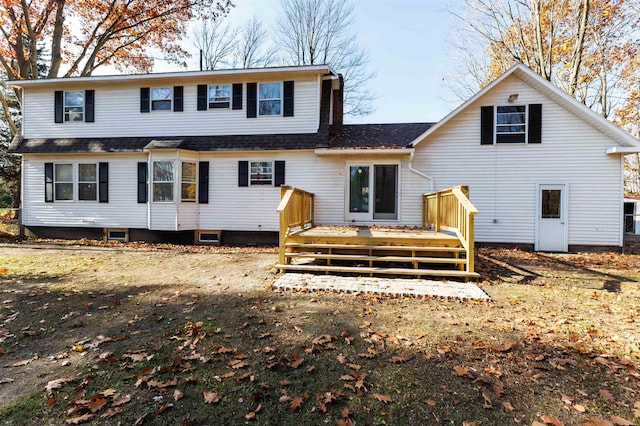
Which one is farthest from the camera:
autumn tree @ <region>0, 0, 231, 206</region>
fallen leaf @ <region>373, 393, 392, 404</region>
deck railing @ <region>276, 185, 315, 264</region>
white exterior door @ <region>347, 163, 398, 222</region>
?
autumn tree @ <region>0, 0, 231, 206</region>

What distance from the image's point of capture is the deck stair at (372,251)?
6.77 metres

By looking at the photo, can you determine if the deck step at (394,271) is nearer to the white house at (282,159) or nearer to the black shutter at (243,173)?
the white house at (282,159)

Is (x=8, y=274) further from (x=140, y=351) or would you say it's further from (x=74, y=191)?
(x=74, y=191)

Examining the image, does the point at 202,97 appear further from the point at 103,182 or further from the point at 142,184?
the point at 103,182

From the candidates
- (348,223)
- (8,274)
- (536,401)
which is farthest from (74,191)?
(536,401)

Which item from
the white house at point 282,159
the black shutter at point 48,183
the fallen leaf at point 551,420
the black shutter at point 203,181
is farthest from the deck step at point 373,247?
the black shutter at point 48,183

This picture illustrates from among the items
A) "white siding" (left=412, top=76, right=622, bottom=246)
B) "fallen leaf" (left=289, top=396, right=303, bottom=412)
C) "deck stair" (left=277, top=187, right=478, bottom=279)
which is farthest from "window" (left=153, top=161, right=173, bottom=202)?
"fallen leaf" (left=289, top=396, right=303, bottom=412)

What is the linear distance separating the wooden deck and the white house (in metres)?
3.64

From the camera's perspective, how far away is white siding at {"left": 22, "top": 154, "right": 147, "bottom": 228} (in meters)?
12.1

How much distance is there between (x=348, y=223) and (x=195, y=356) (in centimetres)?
844

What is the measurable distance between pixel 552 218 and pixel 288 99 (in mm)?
9643

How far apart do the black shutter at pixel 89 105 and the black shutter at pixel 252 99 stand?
6170 mm

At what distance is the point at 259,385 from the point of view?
2.83 meters

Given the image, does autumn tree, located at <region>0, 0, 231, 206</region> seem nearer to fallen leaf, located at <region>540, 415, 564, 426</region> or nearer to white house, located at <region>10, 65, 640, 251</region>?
white house, located at <region>10, 65, 640, 251</region>
